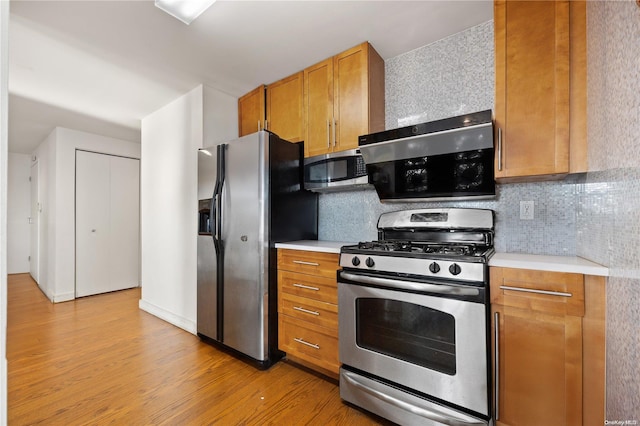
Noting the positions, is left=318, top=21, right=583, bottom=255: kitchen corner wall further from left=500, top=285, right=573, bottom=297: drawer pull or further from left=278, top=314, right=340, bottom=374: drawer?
left=278, top=314, right=340, bottom=374: drawer

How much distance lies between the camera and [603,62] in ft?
3.89

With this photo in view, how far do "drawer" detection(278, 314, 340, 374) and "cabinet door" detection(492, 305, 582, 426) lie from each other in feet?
3.12

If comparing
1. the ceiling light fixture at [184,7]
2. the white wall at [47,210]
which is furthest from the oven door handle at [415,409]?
the white wall at [47,210]

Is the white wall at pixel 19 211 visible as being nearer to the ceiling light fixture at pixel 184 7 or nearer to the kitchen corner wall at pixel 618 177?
the ceiling light fixture at pixel 184 7

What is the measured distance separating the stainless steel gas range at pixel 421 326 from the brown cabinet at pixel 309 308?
156 millimetres

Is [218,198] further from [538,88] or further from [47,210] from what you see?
[47,210]

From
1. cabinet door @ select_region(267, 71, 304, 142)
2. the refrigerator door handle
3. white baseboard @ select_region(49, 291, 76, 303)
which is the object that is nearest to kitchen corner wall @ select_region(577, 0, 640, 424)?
cabinet door @ select_region(267, 71, 304, 142)

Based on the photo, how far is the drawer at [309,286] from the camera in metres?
1.95

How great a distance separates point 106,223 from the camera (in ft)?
14.5

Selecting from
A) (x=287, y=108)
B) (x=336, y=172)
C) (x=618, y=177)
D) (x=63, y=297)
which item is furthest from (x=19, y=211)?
(x=618, y=177)

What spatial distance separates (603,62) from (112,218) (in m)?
5.53

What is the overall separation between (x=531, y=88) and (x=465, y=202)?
75cm

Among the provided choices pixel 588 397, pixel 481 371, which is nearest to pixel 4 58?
pixel 481 371

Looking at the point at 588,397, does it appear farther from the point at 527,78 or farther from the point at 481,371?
the point at 527,78
